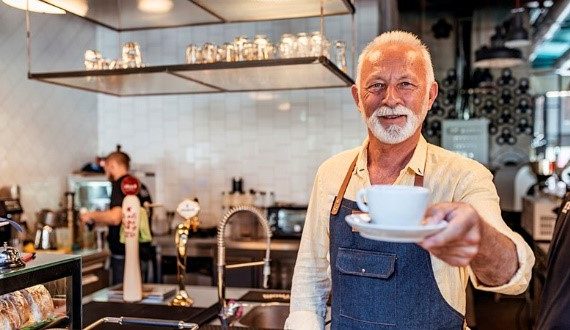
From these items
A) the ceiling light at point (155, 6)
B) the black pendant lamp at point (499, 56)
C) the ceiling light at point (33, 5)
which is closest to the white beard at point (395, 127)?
the ceiling light at point (155, 6)

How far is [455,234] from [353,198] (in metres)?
0.85

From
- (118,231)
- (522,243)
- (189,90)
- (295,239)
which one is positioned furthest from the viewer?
(295,239)

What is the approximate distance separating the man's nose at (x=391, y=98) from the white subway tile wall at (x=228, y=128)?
3.48 meters

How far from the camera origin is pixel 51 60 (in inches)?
203

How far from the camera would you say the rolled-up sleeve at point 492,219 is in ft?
4.42

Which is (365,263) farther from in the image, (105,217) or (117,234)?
(117,234)

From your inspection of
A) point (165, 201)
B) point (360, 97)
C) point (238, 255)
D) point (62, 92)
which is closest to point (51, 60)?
point (62, 92)

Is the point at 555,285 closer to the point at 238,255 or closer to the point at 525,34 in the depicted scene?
the point at 238,255

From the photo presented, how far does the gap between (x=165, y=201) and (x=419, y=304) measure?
171 inches

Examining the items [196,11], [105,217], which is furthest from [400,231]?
[105,217]

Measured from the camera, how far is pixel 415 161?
182 centimetres

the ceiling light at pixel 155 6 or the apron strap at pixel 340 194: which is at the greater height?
the ceiling light at pixel 155 6

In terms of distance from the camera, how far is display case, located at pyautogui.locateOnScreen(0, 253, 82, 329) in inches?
61.1

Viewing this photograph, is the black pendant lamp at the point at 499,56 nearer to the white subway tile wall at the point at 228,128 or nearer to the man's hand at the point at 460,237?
the white subway tile wall at the point at 228,128
